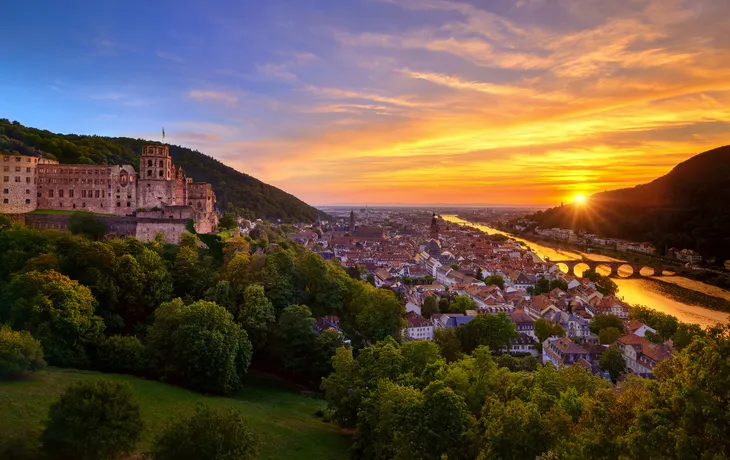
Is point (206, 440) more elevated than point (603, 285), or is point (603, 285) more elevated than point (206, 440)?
point (206, 440)

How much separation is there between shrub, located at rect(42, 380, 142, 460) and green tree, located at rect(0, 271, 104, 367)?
23.5ft

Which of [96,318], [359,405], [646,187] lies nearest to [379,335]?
[359,405]

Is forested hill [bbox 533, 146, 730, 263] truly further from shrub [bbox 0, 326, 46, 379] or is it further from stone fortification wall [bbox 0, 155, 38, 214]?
shrub [bbox 0, 326, 46, 379]

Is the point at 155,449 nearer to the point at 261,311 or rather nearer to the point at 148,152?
the point at 261,311

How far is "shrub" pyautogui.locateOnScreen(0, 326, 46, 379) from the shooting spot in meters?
13.1

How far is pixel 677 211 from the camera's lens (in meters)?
86.7

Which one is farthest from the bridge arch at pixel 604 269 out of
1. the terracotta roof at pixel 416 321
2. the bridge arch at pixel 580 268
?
the terracotta roof at pixel 416 321

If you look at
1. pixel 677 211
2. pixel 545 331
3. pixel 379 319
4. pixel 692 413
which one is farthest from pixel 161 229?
pixel 677 211

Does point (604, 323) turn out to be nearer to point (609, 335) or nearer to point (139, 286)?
point (609, 335)

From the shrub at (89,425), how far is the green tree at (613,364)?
2394cm

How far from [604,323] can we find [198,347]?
29.0 metres

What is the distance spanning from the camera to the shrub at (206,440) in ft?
30.1

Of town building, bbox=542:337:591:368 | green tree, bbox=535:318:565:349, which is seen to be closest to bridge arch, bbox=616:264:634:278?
green tree, bbox=535:318:565:349

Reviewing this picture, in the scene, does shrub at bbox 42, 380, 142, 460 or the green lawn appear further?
the green lawn
